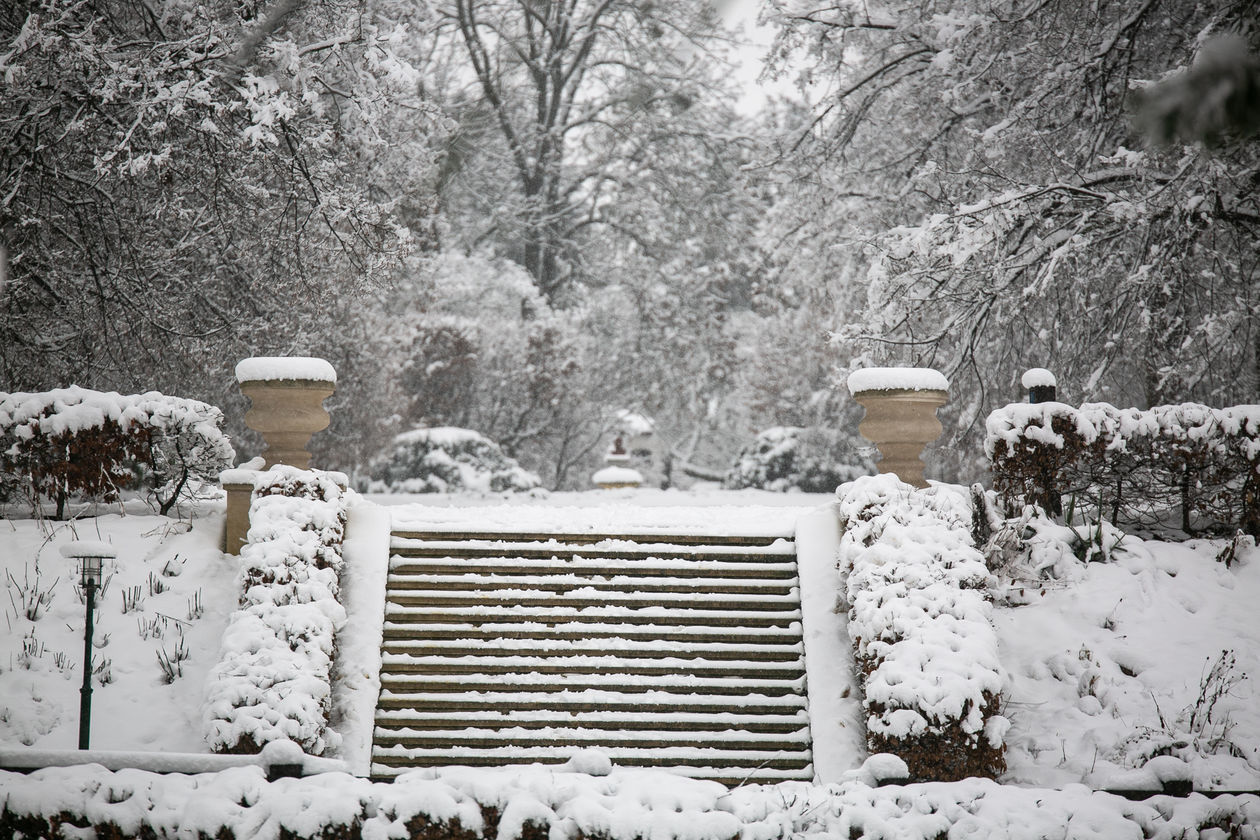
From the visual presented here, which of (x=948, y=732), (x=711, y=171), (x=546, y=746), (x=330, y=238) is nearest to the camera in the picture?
(x=948, y=732)

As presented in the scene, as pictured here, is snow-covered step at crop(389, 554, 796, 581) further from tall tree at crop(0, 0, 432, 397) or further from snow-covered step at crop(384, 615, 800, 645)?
tall tree at crop(0, 0, 432, 397)

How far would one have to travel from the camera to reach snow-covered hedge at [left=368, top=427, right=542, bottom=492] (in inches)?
666

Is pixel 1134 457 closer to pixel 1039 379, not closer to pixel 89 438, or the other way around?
pixel 1039 379

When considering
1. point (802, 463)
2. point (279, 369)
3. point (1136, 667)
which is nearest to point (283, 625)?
point (279, 369)

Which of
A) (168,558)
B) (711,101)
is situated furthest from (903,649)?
(711,101)

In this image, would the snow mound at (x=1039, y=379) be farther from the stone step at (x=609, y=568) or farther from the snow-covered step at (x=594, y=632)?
the snow-covered step at (x=594, y=632)

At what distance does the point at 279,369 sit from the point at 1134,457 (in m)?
6.07

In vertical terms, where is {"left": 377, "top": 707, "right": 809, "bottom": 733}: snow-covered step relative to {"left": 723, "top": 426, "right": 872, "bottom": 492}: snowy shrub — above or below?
below

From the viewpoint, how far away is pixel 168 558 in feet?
22.1

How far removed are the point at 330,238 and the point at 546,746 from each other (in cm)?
634

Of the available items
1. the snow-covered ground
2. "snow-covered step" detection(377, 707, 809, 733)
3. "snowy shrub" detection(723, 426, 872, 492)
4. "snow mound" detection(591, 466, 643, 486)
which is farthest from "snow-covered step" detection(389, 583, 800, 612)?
"snowy shrub" detection(723, 426, 872, 492)

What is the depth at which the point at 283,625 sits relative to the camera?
560cm

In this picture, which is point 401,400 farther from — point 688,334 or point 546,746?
point 546,746

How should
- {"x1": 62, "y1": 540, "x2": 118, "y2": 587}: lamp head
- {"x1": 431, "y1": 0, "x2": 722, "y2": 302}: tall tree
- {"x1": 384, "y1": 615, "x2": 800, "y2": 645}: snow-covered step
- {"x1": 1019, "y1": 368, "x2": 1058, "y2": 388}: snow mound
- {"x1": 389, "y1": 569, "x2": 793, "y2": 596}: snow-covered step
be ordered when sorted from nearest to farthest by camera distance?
1. {"x1": 62, "y1": 540, "x2": 118, "y2": 587}: lamp head
2. {"x1": 384, "y1": 615, "x2": 800, "y2": 645}: snow-covered step
3. {"x1": 389, "y1": 569, "x2": 793, "y2": 596}: snow-covered step
4. {"x1": 1019, "y1": 368, "x2": 1058, "y2": 388}: snow mound
5. {"x1": 431, "y1": 0, "x2": 722, "y2": 302}: tall tree
